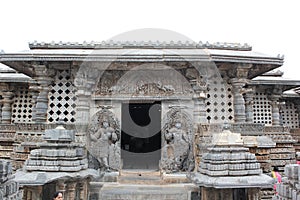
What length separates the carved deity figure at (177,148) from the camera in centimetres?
829

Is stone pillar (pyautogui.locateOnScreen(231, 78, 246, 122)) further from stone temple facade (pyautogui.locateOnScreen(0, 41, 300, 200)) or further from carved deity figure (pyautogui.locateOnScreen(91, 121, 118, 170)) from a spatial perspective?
carved deity figure (pyautogui.locateOnScreen(91, 121, 118, 170))

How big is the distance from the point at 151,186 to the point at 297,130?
400 inches

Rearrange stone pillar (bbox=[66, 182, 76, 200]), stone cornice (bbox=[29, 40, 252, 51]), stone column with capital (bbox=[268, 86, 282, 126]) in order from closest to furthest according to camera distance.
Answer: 1. stone pillar (bbox=[66, 182, 76, 200])
2. stone cornice (bbox=[29, 40, 252, 51])
3. stone column with capital (bbox=[268, 86, 282, 126])

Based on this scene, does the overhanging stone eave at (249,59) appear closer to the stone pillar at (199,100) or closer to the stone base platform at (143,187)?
the stone pillar at (199,100)

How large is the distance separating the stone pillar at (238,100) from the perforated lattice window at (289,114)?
8.16 m

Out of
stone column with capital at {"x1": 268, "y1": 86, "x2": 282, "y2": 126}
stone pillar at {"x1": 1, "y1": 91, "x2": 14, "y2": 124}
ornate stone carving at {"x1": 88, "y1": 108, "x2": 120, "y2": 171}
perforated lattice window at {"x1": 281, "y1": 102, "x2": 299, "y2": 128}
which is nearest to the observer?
ornate stone carving at {"x1": 88, "y1": 108, "x2": 120, "y2": 171}

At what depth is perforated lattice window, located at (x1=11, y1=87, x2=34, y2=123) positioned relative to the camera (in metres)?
12.0

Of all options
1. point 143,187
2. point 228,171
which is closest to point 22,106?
point 143,187

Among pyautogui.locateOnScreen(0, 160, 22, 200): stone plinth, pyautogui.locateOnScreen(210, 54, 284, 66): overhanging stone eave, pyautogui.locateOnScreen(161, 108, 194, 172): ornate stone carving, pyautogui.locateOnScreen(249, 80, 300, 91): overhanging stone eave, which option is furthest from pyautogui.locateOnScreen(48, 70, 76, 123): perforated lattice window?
pyautogui.locateOnScreen(249, 80, 300, 91): overhanging stone eave

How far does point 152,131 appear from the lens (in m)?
14.4

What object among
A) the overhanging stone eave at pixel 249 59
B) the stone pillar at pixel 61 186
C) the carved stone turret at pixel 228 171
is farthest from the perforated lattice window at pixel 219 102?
the stone pillar at pixel 61 186

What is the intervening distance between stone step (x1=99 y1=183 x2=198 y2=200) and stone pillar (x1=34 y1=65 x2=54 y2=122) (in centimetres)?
304

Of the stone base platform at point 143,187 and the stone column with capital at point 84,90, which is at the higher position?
the stone column with capital at point 84,90

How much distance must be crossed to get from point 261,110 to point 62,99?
857 cm
